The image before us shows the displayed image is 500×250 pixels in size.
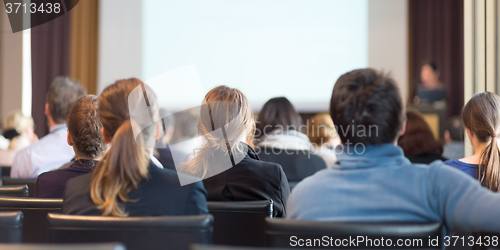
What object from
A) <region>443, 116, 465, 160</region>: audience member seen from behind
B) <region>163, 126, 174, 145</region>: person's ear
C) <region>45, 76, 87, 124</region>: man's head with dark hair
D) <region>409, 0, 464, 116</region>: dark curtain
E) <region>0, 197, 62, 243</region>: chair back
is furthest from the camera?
<region>409, 0, 464, 116</region>: dark curtain

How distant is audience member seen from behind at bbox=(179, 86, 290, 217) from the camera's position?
1564 mm

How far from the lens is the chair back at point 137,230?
91 cm

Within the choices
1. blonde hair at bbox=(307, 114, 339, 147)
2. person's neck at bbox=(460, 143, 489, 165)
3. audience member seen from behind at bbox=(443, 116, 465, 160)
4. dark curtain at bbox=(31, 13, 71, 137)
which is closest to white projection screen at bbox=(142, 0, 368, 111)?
audience member seen from behind at bbox=(443, 116, 465, 160)

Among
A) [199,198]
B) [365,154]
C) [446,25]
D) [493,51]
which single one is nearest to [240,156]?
[199,198]

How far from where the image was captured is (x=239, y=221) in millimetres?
1281

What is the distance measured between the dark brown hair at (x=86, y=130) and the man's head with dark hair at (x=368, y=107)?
0.99 m

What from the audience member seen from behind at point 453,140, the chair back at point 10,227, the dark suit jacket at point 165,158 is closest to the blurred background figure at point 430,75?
the audience member seen from behind at point 453,140

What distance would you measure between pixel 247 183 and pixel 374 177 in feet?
2.16

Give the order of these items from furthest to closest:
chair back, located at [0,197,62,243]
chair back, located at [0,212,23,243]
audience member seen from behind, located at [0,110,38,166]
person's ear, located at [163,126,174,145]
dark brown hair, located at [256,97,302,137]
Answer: audience member seen from behind, located at [0,110,38,166]
person's ear, located at [163,126,174,145]
dark brown hair, located at [256,97,302,137]
chair back, located at [0,197,62,243]
chair back, located at [0,212,23,243]

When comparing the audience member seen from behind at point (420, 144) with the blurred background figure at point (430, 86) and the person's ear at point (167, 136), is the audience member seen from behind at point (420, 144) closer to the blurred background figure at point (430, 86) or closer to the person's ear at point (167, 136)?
the person's ear at point (167, 136)

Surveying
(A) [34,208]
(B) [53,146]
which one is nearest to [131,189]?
(A) [34,208]

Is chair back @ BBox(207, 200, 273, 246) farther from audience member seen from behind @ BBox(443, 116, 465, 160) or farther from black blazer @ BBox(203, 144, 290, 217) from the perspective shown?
audience member seen from behind @ BBox(443, 116, 465, 160)

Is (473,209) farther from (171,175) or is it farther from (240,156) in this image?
(240,156)

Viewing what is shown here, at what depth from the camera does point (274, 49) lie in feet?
20.6
